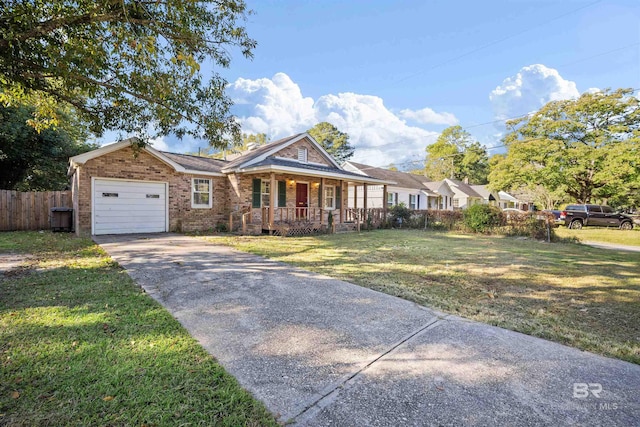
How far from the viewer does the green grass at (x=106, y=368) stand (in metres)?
2.03

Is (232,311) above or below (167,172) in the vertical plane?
below

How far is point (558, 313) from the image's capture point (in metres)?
4.18

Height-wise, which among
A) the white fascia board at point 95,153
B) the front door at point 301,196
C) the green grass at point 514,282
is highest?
the white fascia board at point 95,153

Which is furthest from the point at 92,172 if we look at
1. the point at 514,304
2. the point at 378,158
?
the point at 378,158

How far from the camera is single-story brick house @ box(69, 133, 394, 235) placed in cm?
1130

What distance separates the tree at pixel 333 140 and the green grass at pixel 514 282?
39.8 m

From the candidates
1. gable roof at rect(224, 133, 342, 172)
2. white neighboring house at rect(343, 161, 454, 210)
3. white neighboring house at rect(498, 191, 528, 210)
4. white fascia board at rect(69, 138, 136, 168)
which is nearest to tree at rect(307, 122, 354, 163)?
white neighboring house at rect(343, 161, 454, 210)

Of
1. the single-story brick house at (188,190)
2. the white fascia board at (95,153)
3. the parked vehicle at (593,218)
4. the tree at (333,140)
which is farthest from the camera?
the tree at (333,140)

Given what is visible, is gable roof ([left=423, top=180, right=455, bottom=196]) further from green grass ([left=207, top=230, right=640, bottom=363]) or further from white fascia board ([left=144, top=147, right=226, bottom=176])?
white fascia board ([left=144, top=147, right=226, bottom=176])

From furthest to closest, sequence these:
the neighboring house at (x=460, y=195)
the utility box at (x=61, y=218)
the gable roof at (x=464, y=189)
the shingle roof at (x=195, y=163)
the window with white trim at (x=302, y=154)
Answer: the gable roof at (x=464, y=189) → the neighboring house at (x=460, y=195) → the window with white trim at (x=302, y=154) → the shingle roof at (x=195, y=163) → the utility box at (x=61, y=218)

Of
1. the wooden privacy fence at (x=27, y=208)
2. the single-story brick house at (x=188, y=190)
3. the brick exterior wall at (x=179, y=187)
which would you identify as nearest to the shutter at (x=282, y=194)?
the single-story brick house at (x=188, y=190)

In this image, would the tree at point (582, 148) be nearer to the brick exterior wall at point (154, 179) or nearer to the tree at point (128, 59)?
the brick exterior wall at point (154, 179)

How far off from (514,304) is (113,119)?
1017 cm

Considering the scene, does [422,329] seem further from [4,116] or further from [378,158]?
[378,158]
